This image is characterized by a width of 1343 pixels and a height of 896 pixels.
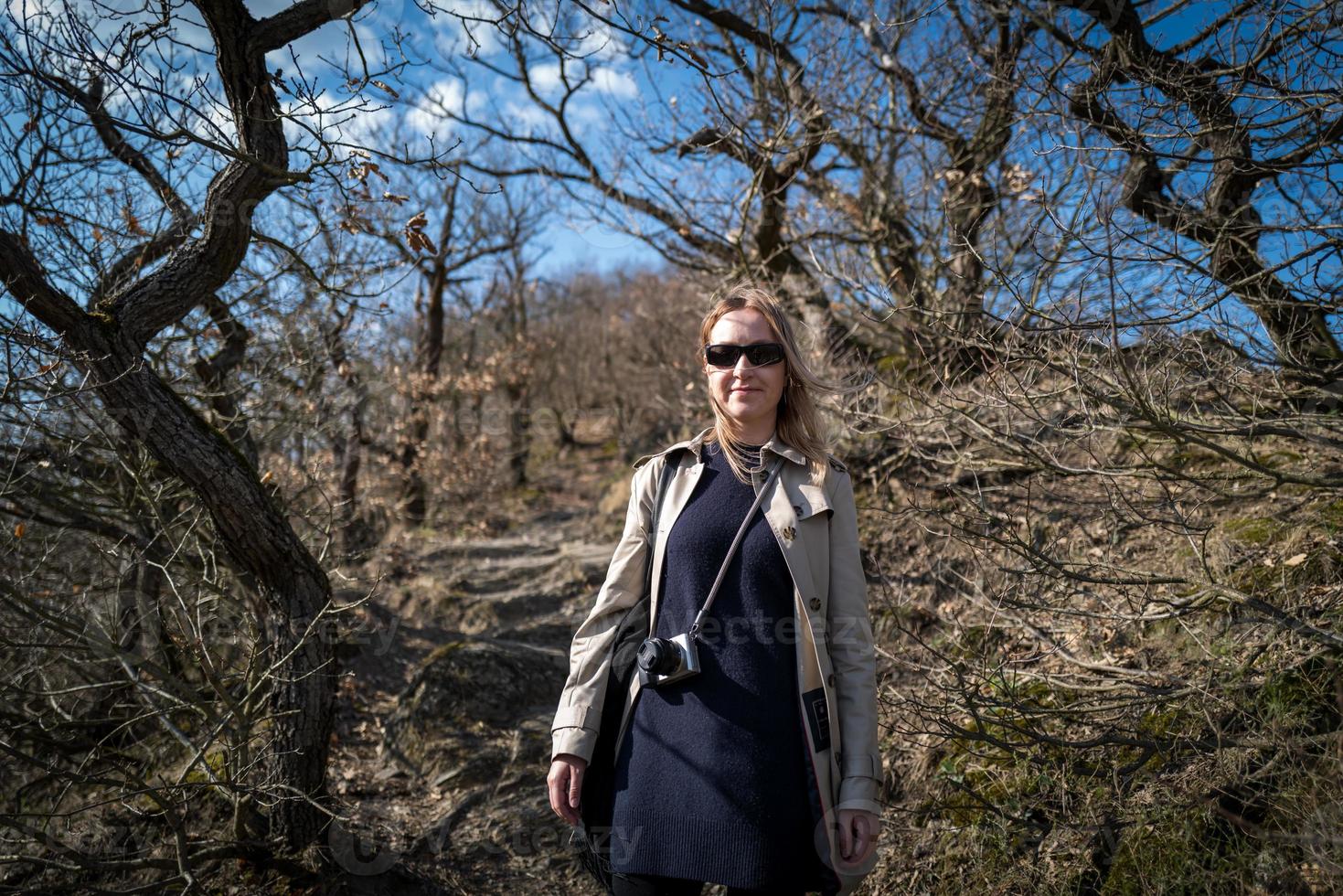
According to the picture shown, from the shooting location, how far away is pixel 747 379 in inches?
90.2

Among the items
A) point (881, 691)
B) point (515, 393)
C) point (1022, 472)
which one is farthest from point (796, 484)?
point (515, 393)

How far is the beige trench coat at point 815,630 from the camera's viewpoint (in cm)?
200

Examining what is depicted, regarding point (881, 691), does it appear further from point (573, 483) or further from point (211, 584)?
point (573, 483)

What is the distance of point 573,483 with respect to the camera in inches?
746

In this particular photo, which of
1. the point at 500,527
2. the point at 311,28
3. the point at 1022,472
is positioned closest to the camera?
the point at 311,28

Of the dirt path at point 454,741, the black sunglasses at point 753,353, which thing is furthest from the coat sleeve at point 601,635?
the dirt path at point 454,741

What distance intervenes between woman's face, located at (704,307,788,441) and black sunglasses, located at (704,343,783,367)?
10 millimetres

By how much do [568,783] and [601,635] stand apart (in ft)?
1.25

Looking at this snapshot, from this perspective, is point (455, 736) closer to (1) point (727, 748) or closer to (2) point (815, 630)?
(1) point (727, 748)

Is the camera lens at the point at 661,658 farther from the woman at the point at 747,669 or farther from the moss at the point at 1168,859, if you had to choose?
the moss at the point at 1168,859

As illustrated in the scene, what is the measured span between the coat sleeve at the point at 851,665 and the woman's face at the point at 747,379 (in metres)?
0.30

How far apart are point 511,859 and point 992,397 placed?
3.08 m

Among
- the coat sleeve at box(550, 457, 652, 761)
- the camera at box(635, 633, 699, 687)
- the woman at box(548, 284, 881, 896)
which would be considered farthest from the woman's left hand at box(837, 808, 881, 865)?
the coat sleeve at box(550, 457, 652, 761)

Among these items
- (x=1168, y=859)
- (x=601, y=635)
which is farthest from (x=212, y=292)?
(x=1168, y=859)
